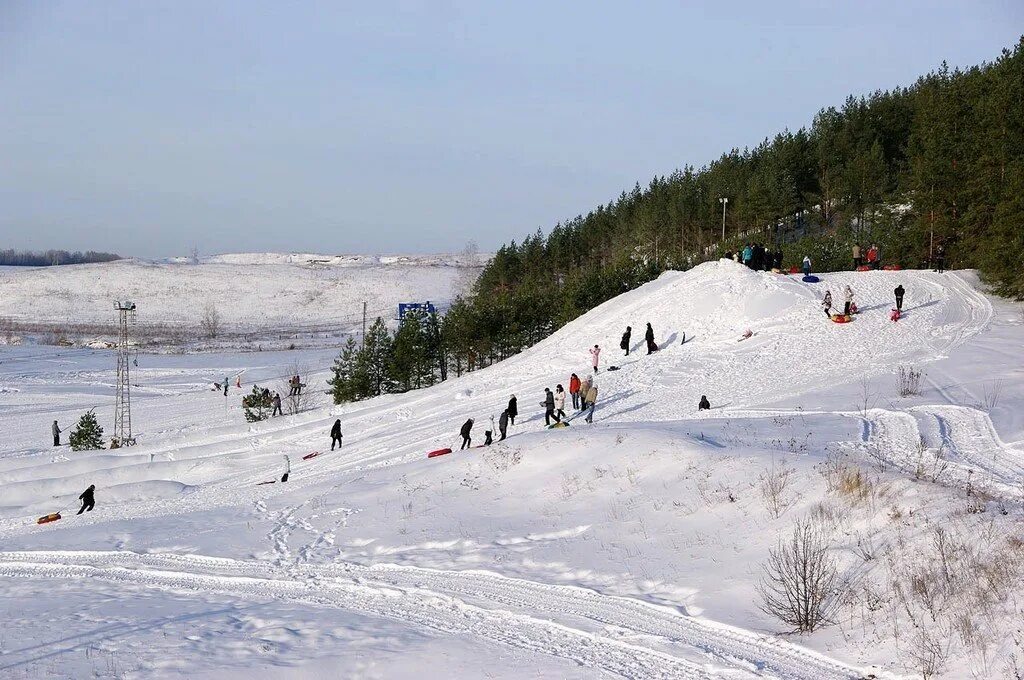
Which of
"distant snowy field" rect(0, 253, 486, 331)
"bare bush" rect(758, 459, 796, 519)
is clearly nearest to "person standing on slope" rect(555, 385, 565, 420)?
"bare bush" rect(758, 459, 796, 519)

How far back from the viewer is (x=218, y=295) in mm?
182625

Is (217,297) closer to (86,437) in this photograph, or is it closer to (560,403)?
(86,437)

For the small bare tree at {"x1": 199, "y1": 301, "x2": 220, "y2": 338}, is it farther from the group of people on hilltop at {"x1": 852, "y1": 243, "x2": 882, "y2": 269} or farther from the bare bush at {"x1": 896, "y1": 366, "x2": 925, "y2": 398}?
the bare bush at {"x1": 896, "y1": 366, "x2": 925, "y2": 398}

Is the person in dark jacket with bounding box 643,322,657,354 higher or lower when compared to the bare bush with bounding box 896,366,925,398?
higher

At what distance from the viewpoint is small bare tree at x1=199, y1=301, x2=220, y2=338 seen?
140 m

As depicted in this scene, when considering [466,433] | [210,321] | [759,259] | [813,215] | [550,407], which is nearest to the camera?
[466,433]

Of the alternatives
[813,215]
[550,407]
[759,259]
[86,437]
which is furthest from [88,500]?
[813,215]

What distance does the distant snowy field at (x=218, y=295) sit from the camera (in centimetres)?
16138

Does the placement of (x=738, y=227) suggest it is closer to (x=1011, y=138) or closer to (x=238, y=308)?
(x=1011, y=138)

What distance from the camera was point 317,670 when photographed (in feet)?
29.1

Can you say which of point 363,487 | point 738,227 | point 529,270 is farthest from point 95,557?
point 529,270

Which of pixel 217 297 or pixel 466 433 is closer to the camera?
pixel 466 433

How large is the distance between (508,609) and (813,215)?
79.6 meters

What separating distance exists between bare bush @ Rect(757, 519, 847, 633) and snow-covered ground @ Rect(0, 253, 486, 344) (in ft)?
434
